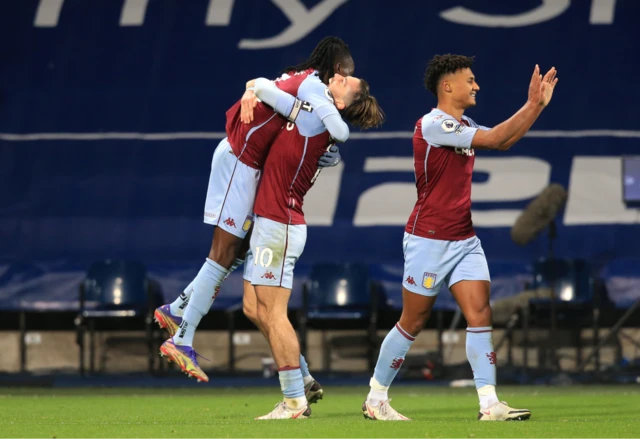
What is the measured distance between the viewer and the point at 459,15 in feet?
44.1

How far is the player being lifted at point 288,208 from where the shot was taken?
20.7 ft

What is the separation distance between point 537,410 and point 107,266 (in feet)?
20.8

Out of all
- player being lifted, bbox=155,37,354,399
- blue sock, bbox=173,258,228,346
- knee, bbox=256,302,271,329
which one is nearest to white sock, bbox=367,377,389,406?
player being lifted, bbox=155,37,354,399

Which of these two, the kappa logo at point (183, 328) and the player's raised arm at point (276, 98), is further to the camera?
the kappa logo at point (183, 328)

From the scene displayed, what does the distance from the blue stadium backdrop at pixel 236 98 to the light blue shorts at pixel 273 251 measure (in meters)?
6.23

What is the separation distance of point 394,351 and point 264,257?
0.92 m

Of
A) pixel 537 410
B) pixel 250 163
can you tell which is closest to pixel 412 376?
pixel 537 410

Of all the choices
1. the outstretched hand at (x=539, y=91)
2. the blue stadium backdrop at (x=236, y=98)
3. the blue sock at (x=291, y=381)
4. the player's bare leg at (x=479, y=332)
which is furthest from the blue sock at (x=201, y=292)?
the blue stadium backdrop at (x=236, y=98)

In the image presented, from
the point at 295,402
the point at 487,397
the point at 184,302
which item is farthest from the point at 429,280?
the point at 184,302

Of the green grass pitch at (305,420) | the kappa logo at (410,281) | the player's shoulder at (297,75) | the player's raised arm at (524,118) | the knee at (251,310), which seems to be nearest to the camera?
the green grass pitch at (305,420)

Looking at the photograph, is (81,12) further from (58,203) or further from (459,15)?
(459,15)

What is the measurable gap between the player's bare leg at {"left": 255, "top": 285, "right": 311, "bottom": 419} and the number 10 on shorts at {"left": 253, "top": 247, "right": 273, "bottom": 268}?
0.44ft

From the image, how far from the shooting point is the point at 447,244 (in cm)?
636

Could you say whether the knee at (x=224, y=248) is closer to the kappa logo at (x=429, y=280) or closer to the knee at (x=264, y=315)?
the knee at (x=264, y=315)
